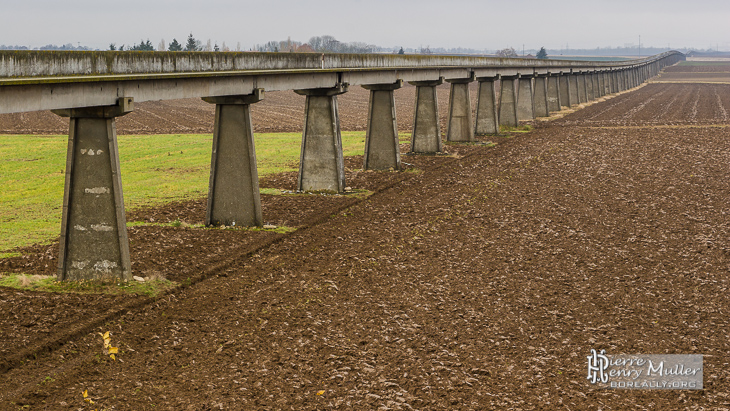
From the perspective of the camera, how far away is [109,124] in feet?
65.2

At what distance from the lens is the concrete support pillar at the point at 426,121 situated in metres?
49.3

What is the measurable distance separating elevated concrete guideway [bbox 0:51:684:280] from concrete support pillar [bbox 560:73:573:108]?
63.6m

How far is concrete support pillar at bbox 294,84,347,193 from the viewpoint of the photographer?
3394cm

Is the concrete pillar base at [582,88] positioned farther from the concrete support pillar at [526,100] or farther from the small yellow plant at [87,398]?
the small yellow plant at [87,398]

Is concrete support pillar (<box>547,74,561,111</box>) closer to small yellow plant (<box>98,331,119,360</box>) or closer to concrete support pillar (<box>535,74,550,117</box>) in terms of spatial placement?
concrete support pillar (<box>535,74,550,117</box>)

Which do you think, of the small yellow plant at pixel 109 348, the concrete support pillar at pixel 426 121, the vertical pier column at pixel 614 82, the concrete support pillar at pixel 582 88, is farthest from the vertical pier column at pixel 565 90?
the small yellow plant at pixel 109 348

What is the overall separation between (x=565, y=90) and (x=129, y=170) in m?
75.3

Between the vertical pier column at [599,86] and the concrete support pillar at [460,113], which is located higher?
the vertical pier column at [599,86]

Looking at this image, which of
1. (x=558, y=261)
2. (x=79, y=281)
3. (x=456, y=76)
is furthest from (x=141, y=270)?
(x=456, y=76)

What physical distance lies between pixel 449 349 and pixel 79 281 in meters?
9.63

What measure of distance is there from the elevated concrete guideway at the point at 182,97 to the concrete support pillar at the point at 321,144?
0.04 meters

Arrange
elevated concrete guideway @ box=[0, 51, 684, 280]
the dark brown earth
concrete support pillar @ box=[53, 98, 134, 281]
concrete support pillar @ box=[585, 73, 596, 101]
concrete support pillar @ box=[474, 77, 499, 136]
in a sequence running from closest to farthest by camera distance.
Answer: the dark brown earth → elevated concrete guideway @ box=[0, 51, 684, 280] → concrete support pillar @ box=[53, 98, 134, 281] → concrete support pillar @ box=[474, 77, 499, 136] → concrete support pillar @ box=[585, 73, 596, 101]

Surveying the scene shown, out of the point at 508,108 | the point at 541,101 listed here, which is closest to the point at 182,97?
the point at 508,108

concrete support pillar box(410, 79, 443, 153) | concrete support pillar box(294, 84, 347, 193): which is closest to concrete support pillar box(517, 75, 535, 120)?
concrete support pillar box(410, 79, 443, 153)
